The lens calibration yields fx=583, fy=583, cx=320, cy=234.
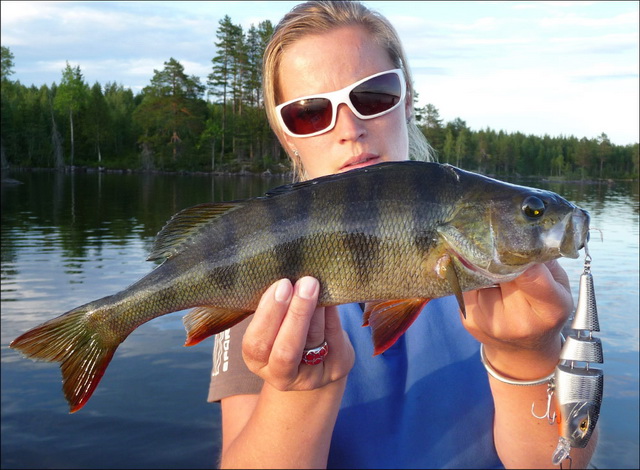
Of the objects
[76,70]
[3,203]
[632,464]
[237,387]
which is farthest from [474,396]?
Result: [76,70]

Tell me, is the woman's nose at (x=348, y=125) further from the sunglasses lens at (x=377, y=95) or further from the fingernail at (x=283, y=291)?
the fingernail at (x=283, y=291)

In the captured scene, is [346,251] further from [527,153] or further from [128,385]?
[527,153]

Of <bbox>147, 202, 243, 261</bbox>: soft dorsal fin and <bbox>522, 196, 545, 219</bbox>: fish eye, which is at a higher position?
<bbox>522, 196, 545, 219</bbox>: fish eye

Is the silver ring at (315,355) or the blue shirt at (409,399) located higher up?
the silver ring at (315,355)

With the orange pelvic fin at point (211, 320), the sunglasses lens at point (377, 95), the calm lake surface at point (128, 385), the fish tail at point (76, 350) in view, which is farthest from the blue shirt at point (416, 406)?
the calm lake surface at point (128, 385)

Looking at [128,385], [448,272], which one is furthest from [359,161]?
[128,385]

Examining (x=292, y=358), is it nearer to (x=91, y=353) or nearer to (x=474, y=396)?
(x=91, y=353)

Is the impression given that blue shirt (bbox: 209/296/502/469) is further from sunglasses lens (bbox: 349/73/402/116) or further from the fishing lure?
sunglasses lens (bbox: 349/73/402/116)

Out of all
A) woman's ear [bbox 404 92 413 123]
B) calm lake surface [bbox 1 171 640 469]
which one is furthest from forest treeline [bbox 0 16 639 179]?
woman's ear [bbox 404 92 413 123]
